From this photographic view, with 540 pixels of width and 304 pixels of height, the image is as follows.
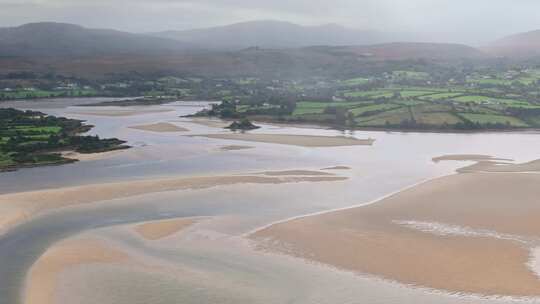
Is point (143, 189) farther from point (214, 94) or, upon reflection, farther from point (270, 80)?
point (270, 80)

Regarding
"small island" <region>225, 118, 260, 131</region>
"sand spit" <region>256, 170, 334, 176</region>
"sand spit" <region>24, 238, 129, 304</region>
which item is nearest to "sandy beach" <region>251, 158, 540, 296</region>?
"sand spit" <region>24, 238, 129, 304</region>

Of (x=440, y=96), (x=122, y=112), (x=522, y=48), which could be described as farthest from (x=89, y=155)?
(x=522, y=48)

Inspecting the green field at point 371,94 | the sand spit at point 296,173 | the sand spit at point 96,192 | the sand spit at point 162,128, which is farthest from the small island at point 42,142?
the green field at point 371,94

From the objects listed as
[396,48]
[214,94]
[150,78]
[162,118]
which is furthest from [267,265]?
[396,48]

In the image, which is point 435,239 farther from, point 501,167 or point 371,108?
point 371,108

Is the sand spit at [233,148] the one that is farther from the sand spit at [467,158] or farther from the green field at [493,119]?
the green field at [493,119]

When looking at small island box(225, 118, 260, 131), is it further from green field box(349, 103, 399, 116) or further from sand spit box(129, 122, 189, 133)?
green field box(349, 103, 399, 116)
